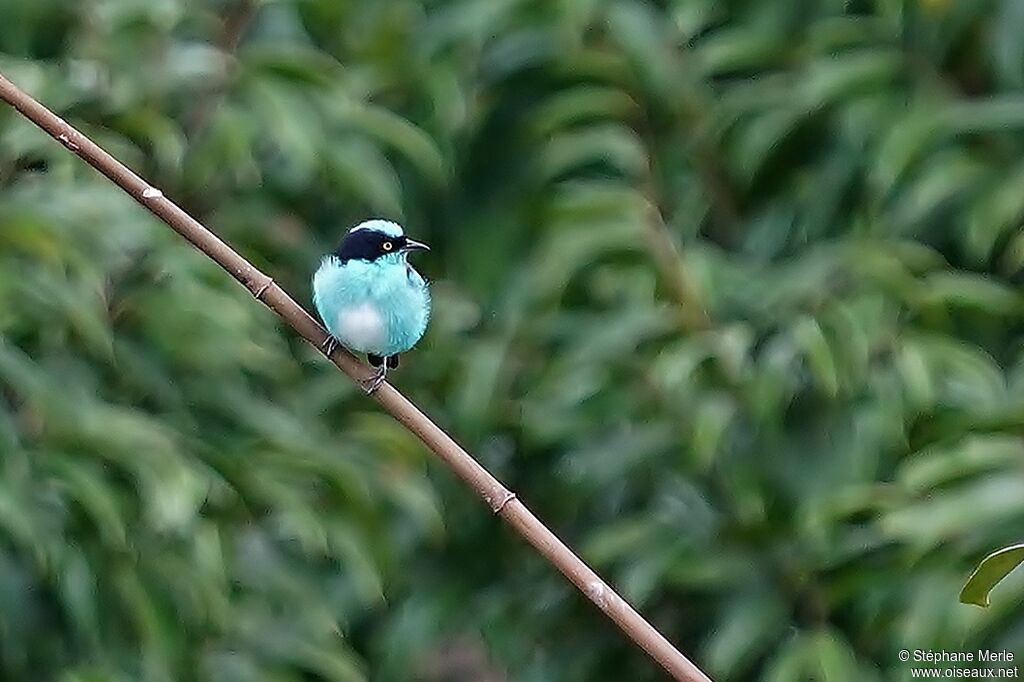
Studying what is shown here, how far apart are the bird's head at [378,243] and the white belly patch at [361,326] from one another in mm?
101

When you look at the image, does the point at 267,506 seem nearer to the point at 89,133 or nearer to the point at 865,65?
the point at 89,133

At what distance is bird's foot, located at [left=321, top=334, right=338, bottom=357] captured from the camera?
1.88 meters

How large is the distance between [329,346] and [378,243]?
0.62m

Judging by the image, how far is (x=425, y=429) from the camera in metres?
1.60

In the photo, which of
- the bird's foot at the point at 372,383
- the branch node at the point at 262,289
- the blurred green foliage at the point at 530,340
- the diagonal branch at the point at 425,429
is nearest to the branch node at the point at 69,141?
the diagonal branch at the point at 425,429

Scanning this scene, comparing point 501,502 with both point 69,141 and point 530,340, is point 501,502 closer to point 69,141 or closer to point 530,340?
point 69,141

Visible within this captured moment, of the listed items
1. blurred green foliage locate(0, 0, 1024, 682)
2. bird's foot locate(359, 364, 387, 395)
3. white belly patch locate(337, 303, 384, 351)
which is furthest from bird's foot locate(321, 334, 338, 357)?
blurred green foliage locate(0, 0, 1024, 682)

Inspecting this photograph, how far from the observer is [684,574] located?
322 centimetres

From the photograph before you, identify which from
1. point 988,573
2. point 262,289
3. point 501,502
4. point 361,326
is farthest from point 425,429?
point 361,326

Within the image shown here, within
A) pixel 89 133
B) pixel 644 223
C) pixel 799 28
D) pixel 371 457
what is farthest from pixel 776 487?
pixel 89 133

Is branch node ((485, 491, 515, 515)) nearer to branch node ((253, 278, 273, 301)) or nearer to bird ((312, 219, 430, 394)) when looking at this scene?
branch node ((253, 278, 273, 301))

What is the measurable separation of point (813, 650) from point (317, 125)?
1.45 metres

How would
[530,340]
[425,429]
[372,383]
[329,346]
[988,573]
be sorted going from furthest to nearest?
[530,340] → [329,346] → [372,383] → [425,429] → [988,573]

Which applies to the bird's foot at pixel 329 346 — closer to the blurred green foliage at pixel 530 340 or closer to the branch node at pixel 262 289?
the branch node at pixel 262 289
